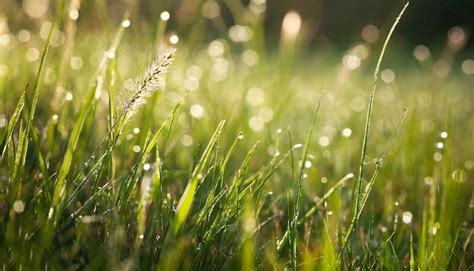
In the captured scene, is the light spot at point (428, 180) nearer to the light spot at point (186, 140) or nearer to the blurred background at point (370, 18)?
the light spot at point (186, 140)

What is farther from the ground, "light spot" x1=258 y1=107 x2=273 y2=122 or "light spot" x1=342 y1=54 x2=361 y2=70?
"light spot" x1=342 y1=54 x2=361 y2=70

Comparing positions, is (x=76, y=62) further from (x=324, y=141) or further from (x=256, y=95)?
(x=324, y=141)

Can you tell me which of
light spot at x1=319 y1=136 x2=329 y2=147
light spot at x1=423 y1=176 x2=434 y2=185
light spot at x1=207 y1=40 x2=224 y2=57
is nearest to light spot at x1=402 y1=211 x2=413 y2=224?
light spot at x1=423 y1=176 x2=434 y2=185

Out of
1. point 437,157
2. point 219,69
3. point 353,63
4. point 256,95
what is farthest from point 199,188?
point 219,69

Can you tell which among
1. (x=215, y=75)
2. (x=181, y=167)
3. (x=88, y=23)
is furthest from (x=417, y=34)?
(x=181, y=167)

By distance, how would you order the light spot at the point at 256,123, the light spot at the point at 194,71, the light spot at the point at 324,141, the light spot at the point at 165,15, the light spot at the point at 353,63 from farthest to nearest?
the light spot at the point at 194,71
the light spot at the point at 353,63
the light spot at the point at 256,123
the light spot at the point at 324,141
the light spot at the point at 165,15

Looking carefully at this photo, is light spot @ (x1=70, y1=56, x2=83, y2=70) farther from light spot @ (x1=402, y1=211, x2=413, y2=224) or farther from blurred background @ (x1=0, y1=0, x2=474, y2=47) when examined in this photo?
blurred background @ (x1=0, y1=0, x2=474, y2=47)

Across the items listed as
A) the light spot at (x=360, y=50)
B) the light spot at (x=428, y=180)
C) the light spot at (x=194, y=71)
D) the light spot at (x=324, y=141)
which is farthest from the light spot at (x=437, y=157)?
the light spot at (x=194, y=71)

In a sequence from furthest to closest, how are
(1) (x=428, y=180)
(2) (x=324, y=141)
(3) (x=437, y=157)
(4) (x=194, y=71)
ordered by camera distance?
(4) (x=194, y=71), (2) (x=324, y=141), (3) (x=437, y=157), (1) (x=428, y=180)

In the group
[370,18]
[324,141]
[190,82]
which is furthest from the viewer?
[370,18]

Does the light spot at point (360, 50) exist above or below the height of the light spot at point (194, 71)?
above
